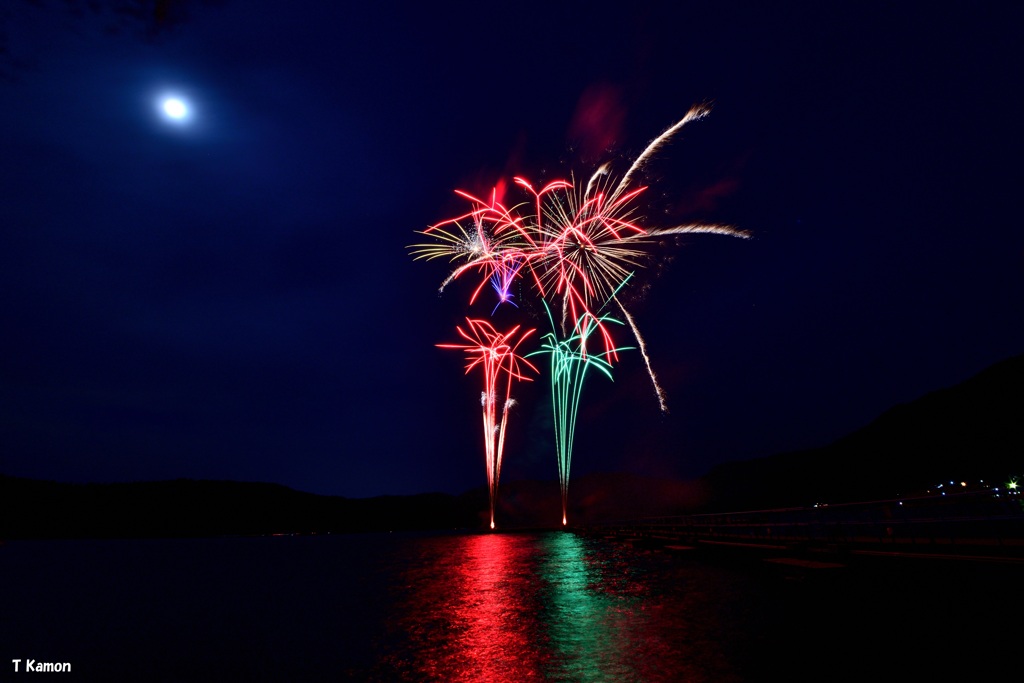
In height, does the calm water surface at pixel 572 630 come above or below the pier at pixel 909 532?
below

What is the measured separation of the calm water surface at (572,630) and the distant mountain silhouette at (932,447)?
305 ft

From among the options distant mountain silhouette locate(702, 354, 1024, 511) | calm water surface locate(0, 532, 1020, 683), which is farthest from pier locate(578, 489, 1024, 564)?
distant mountain silhouette locate(702, 354, 1024, 511)

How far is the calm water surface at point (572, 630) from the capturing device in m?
9.15

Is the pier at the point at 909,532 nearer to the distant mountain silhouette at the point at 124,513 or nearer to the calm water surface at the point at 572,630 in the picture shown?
the calm water surface at the point at 572,630

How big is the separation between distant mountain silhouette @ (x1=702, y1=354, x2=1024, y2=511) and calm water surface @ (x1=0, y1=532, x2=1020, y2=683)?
305 ft

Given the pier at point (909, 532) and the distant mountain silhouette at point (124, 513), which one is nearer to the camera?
the pier at point (909, 532)

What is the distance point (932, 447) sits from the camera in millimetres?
113750

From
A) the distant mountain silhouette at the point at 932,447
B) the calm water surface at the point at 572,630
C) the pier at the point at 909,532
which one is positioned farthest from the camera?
the distant mountain silhouette at the point at 932,447

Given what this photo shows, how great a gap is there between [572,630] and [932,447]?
13813 centimetres

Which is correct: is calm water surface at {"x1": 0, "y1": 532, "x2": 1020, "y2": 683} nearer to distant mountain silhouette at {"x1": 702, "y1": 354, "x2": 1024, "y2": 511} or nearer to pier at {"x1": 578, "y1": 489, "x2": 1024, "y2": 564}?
pier at {"x1": 578, "y1": 489, "x2": 1024, "y2": 564}

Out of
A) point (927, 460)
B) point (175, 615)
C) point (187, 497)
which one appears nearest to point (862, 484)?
point (927, 460)

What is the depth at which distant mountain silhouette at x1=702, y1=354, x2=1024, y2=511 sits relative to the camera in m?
96.1

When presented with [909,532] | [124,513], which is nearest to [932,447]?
[909,532]

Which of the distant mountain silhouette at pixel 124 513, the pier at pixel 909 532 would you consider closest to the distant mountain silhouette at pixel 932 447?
the pier at pixel 909 532
